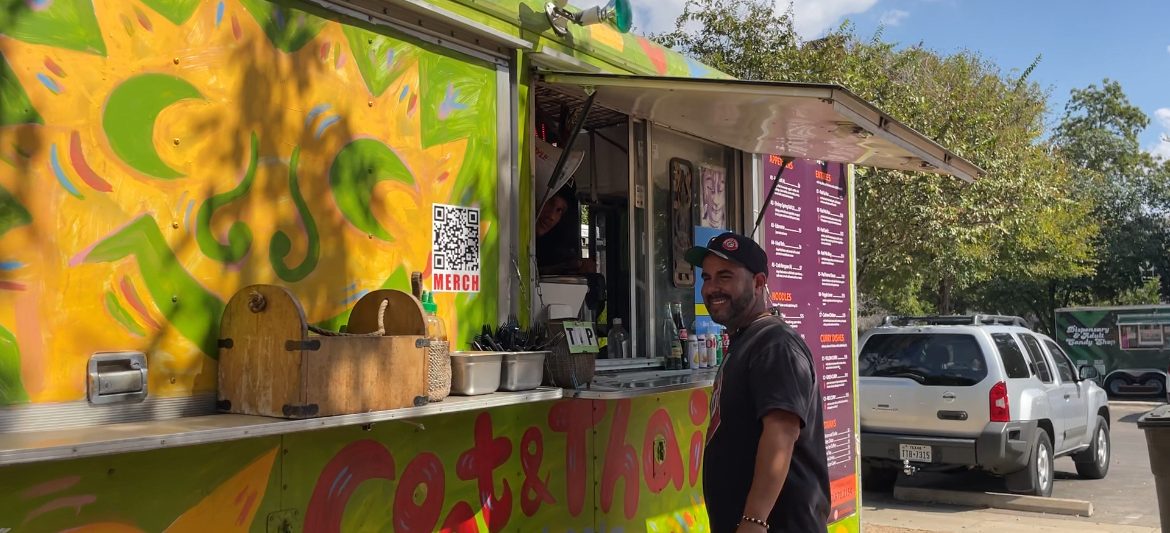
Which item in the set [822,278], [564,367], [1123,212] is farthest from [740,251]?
[1123,212]

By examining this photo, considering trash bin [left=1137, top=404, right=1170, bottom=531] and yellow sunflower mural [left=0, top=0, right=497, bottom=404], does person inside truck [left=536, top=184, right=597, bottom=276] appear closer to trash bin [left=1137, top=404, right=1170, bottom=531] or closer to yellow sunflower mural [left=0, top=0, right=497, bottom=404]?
yellow sunflower mural [left=0, top=0, right=497, bottom=404]

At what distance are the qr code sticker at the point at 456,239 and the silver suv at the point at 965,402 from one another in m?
6.95

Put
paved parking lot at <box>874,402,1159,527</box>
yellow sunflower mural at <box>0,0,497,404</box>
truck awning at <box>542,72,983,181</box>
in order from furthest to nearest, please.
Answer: paved parking lot at <box>874,402,1159,527</box>
truck awning at <box>542,72,983,181</box>
yellow sunflower mural at <box>0,0,497,404</box>

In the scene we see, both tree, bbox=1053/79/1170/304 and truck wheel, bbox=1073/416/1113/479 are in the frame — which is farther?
tree, bbox=1053/79/1170/304

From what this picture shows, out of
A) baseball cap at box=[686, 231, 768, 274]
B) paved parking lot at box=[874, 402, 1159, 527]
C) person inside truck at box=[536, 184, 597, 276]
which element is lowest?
paved parking lot at box=[874, 402, 1159, 527]

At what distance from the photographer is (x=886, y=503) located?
10.0 meters

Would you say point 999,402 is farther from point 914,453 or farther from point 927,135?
point 927,135

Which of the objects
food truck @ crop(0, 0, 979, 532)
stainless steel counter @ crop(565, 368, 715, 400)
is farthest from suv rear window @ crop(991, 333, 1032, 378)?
stainless steel counter @ crop(565, 368, 715, 400)

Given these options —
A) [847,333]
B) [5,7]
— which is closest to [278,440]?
[5,7]

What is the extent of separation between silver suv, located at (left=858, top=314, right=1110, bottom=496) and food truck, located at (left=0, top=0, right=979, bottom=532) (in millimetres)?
4766

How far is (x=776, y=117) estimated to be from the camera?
187 inches

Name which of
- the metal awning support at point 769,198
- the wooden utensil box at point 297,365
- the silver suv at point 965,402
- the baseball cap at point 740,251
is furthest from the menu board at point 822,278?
the wooden utensil box at point 297,365

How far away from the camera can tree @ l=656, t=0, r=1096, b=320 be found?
555 inches

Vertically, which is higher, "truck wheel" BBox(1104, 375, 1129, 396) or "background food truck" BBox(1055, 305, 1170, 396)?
"background food truck" BBox(1055, 305, 1170, 396)
